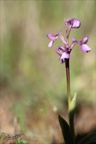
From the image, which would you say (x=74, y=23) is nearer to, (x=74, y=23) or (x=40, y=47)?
(x=74, y=23)

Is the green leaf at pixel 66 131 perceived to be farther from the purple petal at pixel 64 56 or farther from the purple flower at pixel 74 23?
the purple flower at pixel 74 23

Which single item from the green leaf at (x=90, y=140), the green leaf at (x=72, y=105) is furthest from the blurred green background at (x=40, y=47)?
the green leaf at (x=72, y=105)

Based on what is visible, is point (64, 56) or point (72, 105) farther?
point (72, 105)

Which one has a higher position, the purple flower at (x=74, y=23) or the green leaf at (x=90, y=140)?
the purple flower at (x=74, y=23)

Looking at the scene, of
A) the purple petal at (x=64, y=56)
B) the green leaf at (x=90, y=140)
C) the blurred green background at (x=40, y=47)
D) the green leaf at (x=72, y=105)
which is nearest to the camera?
the purple petal at (x=64, y=56)

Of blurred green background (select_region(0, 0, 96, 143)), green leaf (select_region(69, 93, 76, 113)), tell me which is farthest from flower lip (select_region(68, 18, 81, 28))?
blurred green background (select_region(0, 0, 96, 143))

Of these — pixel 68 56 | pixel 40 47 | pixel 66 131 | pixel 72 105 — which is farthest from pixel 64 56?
pixel 40 47

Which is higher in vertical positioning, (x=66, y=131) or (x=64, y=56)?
(x=64, y=56)

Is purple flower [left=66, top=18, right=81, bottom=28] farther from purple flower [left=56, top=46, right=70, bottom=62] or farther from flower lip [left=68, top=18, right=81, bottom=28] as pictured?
purple flower [left=56, top=46, right=70, bottom=62]

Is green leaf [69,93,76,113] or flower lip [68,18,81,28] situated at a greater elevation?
flower lip [68,18,81,28]
